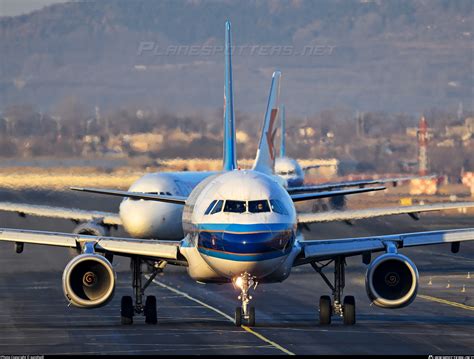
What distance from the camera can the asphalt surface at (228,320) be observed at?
91.8 ft

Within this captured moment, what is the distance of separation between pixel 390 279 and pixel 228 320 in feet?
15.8

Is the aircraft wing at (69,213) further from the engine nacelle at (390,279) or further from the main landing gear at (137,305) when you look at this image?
the engine nacelle at (390,279)

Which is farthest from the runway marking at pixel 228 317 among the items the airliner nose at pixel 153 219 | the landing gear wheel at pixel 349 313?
the landing gear wheel at pixel 349 313

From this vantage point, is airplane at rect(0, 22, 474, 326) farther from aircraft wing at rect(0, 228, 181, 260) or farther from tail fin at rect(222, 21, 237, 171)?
tail fin at rect(222, 21, 237, 171)

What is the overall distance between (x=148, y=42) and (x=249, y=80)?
1361 cm

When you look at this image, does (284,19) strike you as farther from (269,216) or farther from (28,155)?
(269,216)

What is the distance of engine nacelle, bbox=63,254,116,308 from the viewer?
31797 millimetres

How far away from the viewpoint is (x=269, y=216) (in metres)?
30.2

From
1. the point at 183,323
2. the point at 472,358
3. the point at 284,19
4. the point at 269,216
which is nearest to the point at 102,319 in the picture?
the point at 183,323

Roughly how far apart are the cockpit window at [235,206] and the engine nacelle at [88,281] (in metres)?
3.37

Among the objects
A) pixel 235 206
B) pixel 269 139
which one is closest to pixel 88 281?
pixel 235 206

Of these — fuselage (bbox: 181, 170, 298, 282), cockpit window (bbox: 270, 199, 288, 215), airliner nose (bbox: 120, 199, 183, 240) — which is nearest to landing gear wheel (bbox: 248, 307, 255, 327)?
fuselage (bbox: 181, 170, 298, 282)

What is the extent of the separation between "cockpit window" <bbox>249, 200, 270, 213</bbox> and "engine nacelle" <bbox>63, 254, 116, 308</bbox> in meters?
3.92

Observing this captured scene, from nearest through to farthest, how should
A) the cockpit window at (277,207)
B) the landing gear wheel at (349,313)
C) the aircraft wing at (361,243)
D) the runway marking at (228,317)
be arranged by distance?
the runway marking at (228,317), the cockpit window at (277,207), the aircraft wing at (361,243), the landing gear wheel at (349,313)
